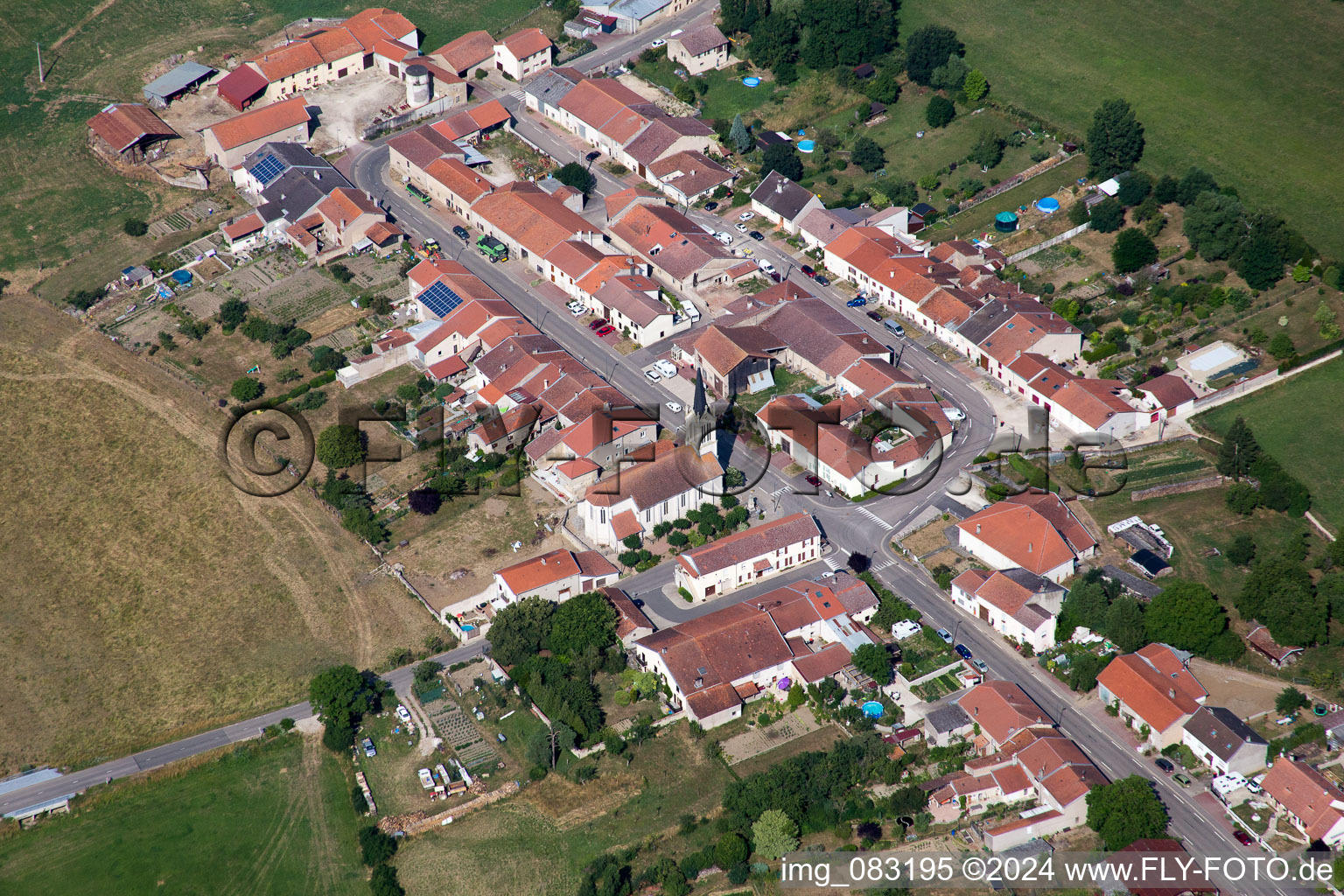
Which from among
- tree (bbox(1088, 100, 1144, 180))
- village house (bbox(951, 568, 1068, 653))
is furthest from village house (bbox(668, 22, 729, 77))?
village house (bbox(951, 568, 1068, 653))

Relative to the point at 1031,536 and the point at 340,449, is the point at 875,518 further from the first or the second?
the point at 340,449

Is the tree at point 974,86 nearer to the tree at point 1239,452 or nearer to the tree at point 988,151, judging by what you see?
the tree at point 988,151

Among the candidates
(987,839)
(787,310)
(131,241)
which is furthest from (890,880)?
(131,241)

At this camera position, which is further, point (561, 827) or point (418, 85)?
point (418, 85)

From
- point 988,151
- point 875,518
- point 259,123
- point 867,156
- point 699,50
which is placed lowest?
point 875,518

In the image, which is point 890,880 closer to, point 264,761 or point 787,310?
point 264,761

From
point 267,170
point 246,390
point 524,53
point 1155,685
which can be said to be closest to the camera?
point 1155,685

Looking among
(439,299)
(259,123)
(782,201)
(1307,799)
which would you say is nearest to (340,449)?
(439,299)
